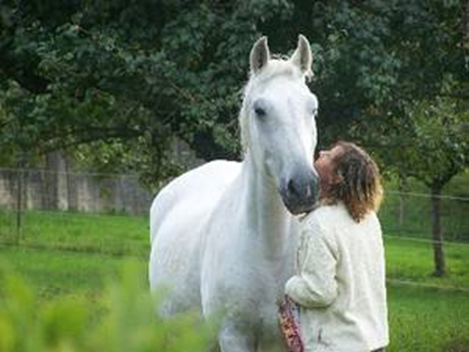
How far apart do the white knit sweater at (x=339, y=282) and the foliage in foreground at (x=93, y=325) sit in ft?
10.9

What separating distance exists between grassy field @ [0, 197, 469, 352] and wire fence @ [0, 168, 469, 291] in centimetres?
4

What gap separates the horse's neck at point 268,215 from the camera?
5.16 m

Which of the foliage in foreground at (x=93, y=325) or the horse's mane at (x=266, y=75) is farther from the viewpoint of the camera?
the horse's mane at (x=266, y=75)

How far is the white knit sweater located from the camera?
449 centimetres

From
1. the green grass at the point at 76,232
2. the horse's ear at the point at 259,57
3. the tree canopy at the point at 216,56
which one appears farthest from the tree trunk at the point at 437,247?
the horse's ear at the point at 259,57

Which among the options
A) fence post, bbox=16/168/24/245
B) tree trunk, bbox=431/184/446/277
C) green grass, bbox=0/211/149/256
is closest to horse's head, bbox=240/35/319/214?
green grass, bbox=0/211/149/256

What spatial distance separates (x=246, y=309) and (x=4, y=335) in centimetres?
417

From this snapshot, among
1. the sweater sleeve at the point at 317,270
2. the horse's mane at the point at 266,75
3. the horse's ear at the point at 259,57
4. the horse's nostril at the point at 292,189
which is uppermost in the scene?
the horse's ear at the point at 259,57

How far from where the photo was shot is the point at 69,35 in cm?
1192

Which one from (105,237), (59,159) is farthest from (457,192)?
(59,159)

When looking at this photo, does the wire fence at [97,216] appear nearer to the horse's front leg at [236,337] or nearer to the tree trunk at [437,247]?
the tree trunk at [437,247]

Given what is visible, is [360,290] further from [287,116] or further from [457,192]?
[457,192]

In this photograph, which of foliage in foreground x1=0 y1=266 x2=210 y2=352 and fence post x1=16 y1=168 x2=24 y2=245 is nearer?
foliage in foreground x1=0 y1=266 x2=210 y2=352

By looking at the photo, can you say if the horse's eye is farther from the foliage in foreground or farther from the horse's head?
the foliage in foreground
